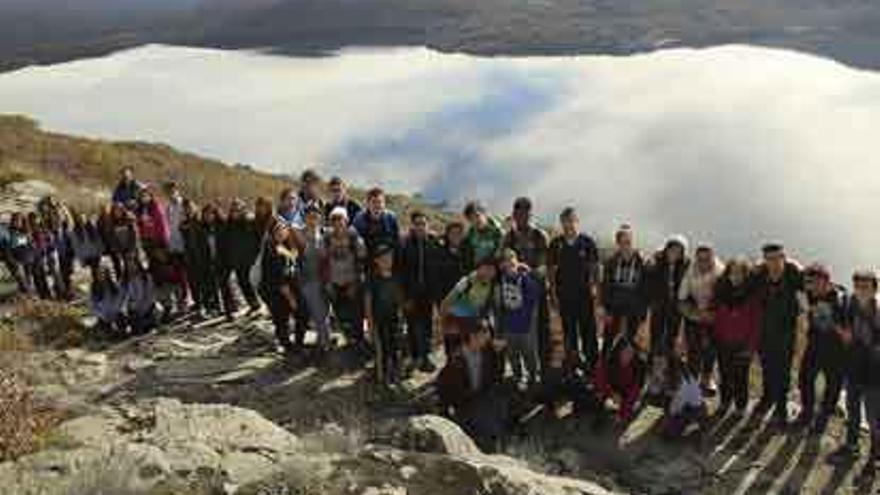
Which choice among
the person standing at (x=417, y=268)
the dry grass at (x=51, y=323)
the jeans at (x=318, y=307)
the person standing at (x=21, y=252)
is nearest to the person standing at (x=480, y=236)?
the person standing at (x=417, y=268)

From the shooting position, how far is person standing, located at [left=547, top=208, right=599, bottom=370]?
12398mm

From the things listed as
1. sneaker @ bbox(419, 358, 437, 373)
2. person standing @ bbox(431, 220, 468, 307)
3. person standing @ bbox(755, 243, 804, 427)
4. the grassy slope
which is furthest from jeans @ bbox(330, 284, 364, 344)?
the grassy slope

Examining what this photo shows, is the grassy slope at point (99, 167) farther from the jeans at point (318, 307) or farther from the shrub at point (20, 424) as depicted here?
the shrub at point (20, 424)

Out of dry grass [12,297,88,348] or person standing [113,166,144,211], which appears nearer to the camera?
dry grass [12,297,88,348]

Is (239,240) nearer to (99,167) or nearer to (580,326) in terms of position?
(580,326)

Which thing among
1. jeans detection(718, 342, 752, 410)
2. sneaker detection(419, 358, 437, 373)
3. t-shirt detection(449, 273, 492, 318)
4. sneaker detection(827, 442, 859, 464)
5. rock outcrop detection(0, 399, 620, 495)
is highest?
t-shirt detection(449, 273, 492, 318)

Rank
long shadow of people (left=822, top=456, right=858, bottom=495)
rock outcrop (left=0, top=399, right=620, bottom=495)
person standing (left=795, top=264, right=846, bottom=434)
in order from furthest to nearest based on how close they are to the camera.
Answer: person standing (left=795, top=264, right=846, bottom=434)
long shadow of people (left=822, top=456, right=858, bottom=495)
rock outcrop (left=0, top=399, right=620, bottom=495)

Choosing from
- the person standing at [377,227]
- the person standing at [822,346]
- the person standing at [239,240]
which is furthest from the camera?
the person standing at [239,240]

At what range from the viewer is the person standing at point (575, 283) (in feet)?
40.7

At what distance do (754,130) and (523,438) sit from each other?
196152 millimetres

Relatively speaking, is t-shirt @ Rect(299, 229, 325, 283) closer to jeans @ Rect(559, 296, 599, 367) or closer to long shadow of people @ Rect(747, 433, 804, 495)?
jeans @ Rect(559, 296, 599, 367)

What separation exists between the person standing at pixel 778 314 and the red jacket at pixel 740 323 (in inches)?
2.8

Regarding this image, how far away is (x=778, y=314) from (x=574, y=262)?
2.19m

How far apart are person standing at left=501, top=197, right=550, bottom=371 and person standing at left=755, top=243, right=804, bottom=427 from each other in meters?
2.25
